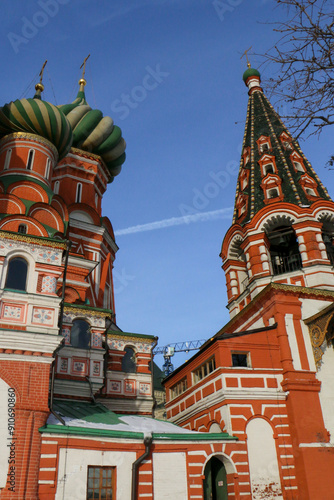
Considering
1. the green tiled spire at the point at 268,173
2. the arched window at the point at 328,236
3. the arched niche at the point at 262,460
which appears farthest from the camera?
the green tiled spire at the point at 268,173

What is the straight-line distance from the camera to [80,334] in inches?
559

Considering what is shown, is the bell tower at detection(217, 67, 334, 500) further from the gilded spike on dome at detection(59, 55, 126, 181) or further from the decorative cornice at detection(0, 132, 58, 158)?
the decorative cornice at detection(0, 132, 58, 158)

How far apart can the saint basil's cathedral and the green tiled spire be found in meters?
0.08

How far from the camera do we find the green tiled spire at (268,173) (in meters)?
19.0

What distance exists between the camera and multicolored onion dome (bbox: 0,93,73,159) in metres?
17.0

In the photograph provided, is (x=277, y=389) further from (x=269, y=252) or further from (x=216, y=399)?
(x=269, y=252)

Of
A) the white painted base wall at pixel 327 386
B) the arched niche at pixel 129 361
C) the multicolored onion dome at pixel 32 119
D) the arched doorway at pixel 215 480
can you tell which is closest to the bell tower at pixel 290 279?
the white painted base wall at pixel 327 386

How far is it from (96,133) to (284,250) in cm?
1037

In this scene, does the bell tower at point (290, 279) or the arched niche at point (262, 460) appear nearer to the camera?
the arched niche at point (262, 460)

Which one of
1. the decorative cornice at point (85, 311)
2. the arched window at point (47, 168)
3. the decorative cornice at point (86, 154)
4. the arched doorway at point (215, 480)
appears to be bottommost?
the arched doorway at point (215, 480)

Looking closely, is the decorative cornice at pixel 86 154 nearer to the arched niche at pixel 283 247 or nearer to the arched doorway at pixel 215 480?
the arched niche at pixel 283 247

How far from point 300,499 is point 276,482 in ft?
2.22

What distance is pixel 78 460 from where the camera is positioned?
940 centimetres

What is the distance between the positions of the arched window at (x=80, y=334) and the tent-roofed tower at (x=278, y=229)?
6.44 meters
